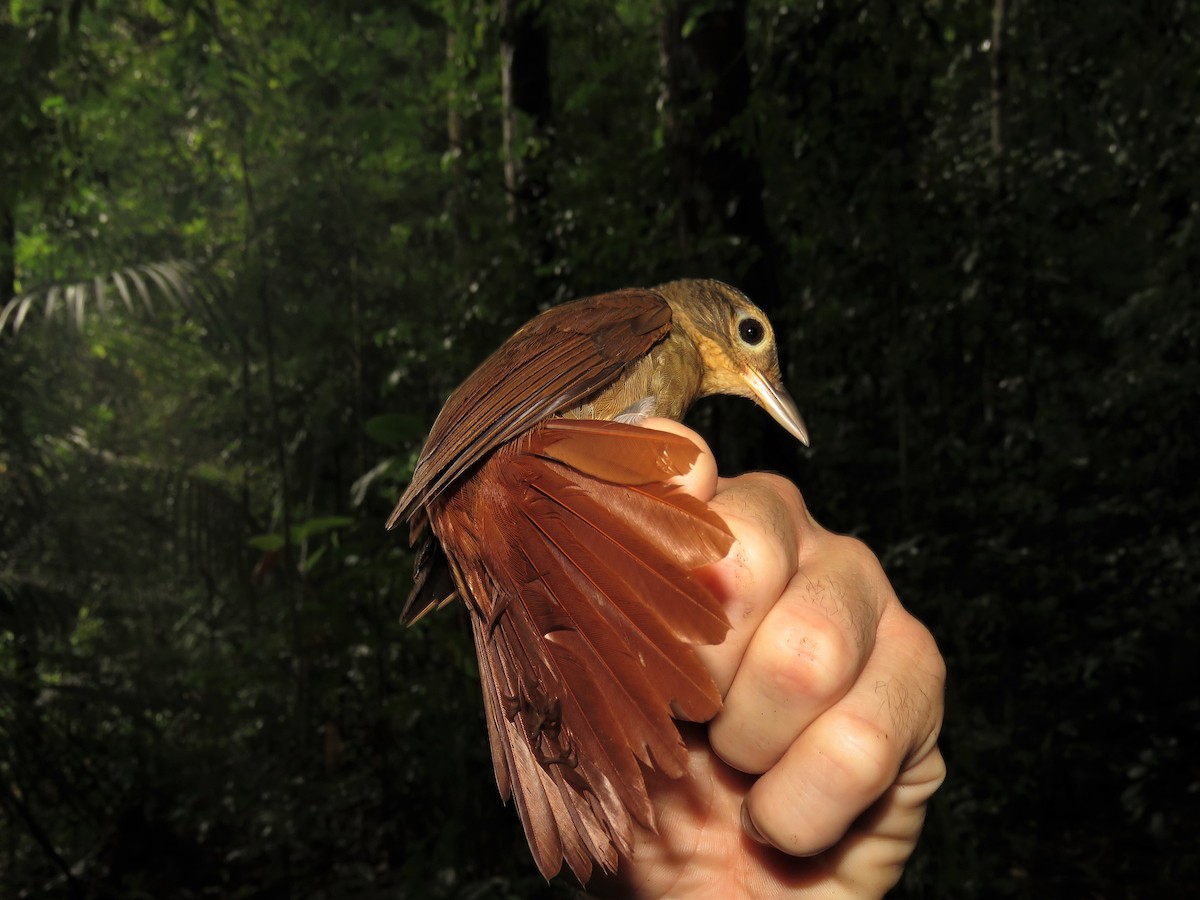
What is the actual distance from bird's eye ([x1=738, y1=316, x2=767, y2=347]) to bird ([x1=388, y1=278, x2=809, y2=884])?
2.34ft

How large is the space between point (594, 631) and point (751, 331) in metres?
1.15

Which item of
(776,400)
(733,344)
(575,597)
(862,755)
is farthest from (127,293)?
(862,755)

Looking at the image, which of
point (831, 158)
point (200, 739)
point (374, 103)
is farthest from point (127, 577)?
point (831, 158)

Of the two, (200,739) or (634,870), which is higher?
(634,870)

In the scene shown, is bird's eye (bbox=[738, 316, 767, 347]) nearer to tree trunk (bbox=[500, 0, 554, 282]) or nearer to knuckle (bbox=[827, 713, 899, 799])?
knuckle (bbox=[827, 713, 899, 799])

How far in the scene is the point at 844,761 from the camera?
3.50 feet

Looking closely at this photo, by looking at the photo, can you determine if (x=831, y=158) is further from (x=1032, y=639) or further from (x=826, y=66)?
(x=1032, y=639)

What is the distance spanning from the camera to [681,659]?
974mm

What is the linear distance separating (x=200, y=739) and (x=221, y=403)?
4.14 metres

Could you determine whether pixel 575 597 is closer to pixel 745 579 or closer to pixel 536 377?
pixel 745 579

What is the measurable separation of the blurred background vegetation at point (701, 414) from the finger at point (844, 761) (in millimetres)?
2697

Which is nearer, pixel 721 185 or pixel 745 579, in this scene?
pixel 745 579

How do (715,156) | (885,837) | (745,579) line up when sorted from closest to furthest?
(745,579), (885,837), (715,156)

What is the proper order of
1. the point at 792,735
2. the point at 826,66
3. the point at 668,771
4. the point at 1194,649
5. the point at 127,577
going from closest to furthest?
the point at 668,771, the point at 792,735, the point at 826,66, the point at 1194,649, the point at 127,577
